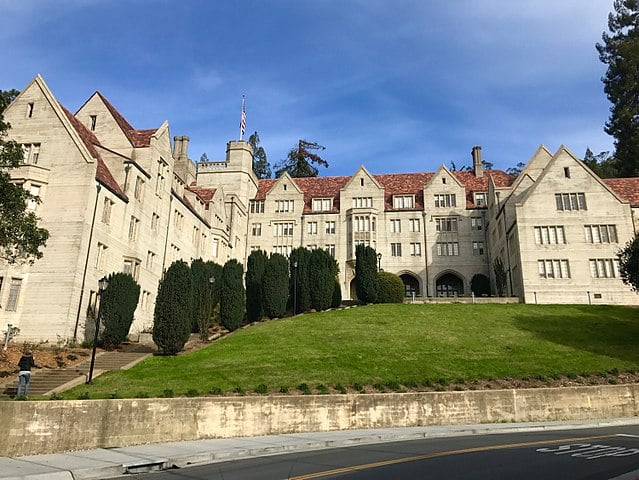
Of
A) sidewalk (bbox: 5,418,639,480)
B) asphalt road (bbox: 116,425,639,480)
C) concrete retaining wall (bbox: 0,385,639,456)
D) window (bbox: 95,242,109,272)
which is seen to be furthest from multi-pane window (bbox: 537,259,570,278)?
window (bbox: 95,242,109,272)

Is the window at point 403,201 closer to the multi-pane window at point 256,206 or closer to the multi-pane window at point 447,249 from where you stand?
the multi-pane window at point 447,249

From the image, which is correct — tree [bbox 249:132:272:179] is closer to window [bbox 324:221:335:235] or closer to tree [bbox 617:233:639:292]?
window [bbox 324:221:335:235]

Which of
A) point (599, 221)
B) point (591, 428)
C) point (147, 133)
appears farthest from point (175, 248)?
point (599, 221)

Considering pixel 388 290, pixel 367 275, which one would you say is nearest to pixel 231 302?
pixel 367 275

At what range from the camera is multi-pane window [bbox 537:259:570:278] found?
4422cm

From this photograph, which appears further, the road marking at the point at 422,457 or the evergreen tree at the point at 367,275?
the evergreen tree at the point at 367,275

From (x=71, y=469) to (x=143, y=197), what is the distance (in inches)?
1149

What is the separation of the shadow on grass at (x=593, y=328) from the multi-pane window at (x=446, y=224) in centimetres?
2064

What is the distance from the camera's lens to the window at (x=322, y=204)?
62.6 m

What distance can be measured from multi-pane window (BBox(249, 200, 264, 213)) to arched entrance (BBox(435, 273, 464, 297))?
23915 millimetres

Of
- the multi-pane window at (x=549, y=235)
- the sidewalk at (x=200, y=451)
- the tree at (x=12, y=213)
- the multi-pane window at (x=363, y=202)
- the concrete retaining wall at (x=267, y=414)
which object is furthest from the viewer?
the multi-pane window at (x=363, y=202)

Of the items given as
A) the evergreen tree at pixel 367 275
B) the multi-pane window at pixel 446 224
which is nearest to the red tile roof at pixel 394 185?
the multi-pane window at pixel 446 224

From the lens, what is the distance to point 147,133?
41438 mm

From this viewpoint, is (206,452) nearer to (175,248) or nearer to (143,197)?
(143,197)
